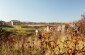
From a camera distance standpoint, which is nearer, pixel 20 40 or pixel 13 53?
pixel 13 53

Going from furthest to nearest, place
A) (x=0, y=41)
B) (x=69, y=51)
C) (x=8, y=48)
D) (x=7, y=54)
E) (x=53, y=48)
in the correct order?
(x=0, y=41) → (x=8, y=48) → (x=7, y=54) → (x=53, y=48) → (x=69, y=51)

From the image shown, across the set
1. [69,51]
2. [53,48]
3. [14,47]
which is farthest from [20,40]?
[69,51]

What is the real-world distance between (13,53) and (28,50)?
56cm

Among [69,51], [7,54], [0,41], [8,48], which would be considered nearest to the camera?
[69,51]

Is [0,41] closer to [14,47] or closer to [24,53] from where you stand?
[14,47]

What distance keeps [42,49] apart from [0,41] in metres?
2.07

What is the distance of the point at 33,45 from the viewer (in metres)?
9.29

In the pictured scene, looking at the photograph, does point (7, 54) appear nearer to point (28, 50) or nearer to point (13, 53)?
point (13, 53)

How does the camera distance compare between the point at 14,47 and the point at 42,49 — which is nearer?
the point at 42,49

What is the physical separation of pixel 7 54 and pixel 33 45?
1.31 meters

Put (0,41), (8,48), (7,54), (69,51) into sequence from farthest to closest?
1. (0,41)
2. (8,48)
3. (7,54)
4. (69,51)

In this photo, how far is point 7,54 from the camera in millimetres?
8305

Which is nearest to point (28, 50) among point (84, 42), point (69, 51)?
point (84, 42)

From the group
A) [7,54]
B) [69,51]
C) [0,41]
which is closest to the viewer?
[69,51]
